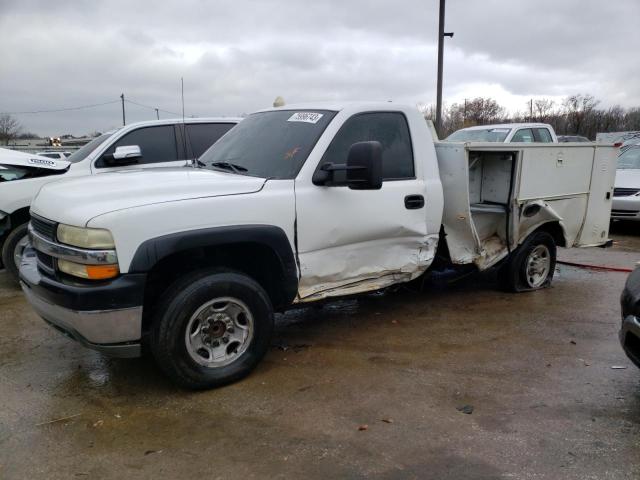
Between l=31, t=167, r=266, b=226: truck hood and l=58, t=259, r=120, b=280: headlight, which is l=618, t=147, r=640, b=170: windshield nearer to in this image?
l=31, t=167, r=266, b=226: truck hood

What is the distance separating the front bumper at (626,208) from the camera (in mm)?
10145

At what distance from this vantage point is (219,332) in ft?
12.4

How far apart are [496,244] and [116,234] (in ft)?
13.2

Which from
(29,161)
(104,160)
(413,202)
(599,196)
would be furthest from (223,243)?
(599,196)

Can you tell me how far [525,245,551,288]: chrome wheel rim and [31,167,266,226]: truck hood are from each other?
11.8 feet

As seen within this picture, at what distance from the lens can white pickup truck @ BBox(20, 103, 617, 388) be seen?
334cm

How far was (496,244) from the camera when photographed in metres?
5.82

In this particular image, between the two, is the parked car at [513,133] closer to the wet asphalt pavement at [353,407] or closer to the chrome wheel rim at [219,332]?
the wet asphalt pavement at [353,407]

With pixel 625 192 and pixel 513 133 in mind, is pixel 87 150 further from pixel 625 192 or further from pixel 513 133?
pixel 625 192

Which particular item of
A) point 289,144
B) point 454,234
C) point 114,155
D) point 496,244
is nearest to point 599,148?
point 496,244

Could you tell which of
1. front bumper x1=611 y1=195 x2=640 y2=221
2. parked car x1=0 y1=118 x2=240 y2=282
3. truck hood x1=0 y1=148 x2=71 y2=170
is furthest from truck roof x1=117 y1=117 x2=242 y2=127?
front bumper x1=611 y1=195 x2=640 y2=221

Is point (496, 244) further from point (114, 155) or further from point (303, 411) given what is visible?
point (114, 155)

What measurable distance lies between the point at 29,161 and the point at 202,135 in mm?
2106

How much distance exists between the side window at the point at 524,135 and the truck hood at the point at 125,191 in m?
8.44
